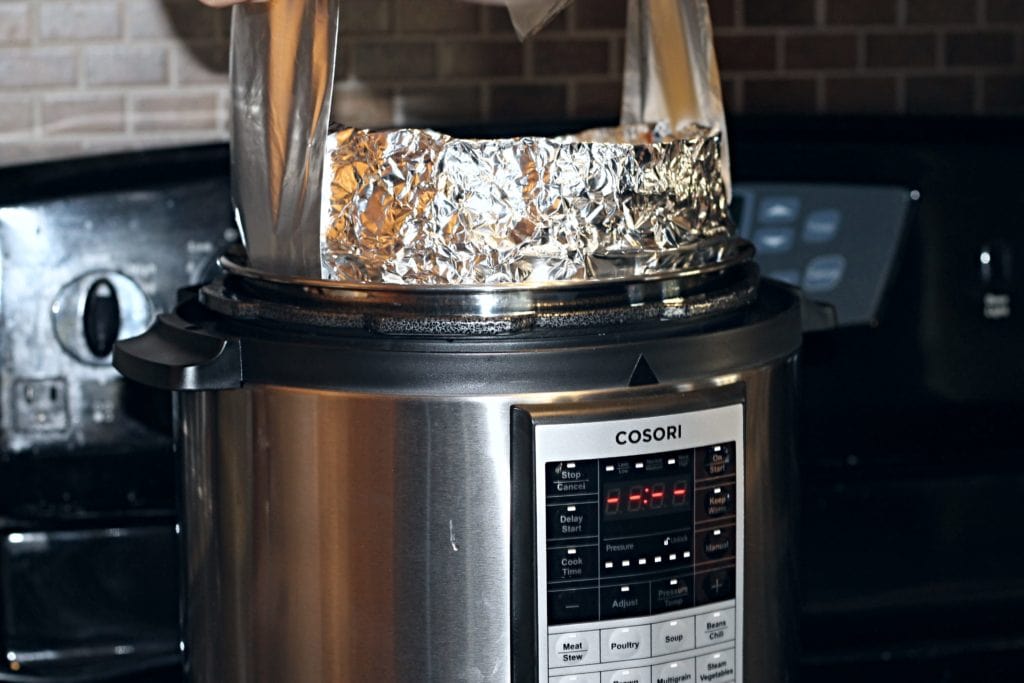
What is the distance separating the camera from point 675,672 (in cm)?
71

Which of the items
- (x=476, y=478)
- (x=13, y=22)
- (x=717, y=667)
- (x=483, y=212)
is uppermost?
(x=13, y=22)

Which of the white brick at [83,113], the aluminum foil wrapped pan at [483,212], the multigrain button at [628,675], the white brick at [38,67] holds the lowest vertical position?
the multigrain button at [628,675]

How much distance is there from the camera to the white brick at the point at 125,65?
110cm

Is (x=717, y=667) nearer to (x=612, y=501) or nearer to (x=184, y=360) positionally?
(x=612, y=501)

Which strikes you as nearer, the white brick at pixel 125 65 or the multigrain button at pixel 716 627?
the multigrain button at pixel 716 627

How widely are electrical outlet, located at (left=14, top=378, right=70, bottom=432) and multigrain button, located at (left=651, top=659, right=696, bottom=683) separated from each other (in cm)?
46

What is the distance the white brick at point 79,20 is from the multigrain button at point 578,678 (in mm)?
670

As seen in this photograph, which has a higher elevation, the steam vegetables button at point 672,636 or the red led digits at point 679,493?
the red led digits at point 679,493

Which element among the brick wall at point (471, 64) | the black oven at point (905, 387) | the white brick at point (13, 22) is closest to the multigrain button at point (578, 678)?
the black oven at point (905, 387)

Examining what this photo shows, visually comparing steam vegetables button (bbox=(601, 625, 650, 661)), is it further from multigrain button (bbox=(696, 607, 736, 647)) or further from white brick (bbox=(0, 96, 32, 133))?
white brick (bbox=(0, 96, 32, 133))

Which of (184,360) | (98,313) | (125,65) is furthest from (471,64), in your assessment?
(184,360)

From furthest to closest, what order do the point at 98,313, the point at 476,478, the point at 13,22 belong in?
the point at 13,22, the point at 98,313, the point at 476,478

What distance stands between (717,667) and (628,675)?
0.18ft

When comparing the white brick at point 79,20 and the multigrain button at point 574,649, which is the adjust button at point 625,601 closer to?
the multigrain button at point 574,649
